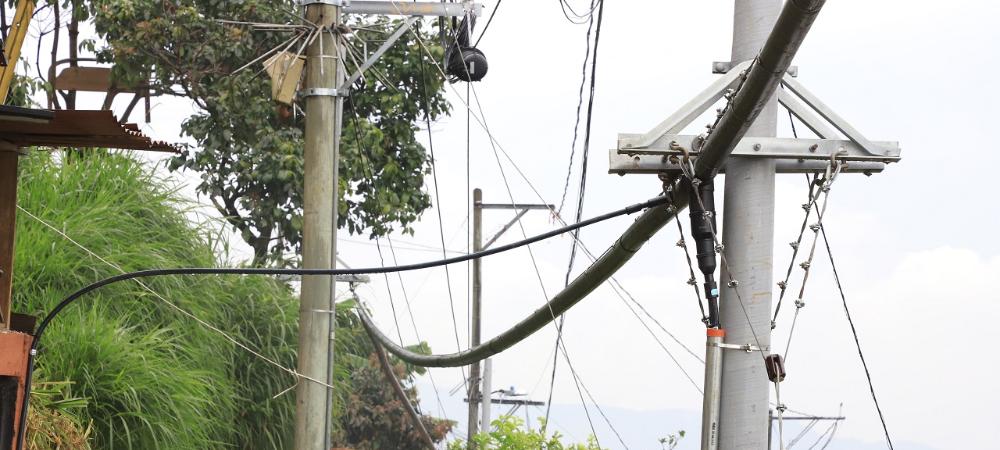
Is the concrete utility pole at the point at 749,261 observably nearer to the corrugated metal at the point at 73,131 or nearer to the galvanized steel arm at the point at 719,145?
the galvanized steel arm at the point at 719,145

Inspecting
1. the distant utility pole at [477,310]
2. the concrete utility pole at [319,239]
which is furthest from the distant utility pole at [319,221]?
the distant utility pole at [477,310]

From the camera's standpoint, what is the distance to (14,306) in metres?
12.0

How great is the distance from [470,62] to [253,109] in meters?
8.09

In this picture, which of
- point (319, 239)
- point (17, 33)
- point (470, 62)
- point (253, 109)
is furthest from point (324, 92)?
point (253, 109)

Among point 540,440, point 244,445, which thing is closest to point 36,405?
point 244,445

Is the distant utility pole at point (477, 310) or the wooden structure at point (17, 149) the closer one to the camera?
the wooden structure at point (17, 149)

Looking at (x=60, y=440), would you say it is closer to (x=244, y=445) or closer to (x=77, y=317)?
(x=77, y=317)

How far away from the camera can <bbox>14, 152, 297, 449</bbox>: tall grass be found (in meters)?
11.5

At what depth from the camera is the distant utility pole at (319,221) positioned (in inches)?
421

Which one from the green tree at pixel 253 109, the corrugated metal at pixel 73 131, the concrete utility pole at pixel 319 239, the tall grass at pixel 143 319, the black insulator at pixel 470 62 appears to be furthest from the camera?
the green tree at pixel 253 109

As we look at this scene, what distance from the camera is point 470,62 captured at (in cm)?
1283

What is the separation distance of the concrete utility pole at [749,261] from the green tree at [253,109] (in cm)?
1342

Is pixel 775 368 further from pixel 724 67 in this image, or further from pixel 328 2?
pixel 328 2

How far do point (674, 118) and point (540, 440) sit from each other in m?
12.1
